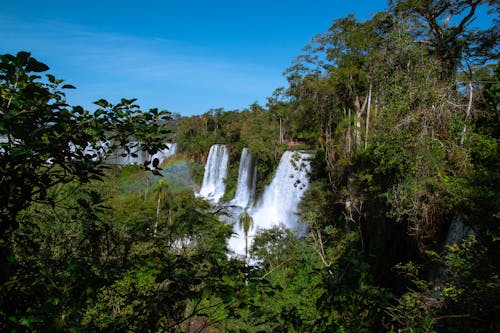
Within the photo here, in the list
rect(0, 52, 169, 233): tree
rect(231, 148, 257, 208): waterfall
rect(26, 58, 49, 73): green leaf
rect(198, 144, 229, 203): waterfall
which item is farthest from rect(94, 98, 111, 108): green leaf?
rect(198, 144, 229, 203): waterfall

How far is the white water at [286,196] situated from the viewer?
859 inches

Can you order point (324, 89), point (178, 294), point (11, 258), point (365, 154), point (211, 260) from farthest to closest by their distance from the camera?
1. point (324, 89)
2. point (365, 154)
3. point (211, 260)
4. point (178, 294)
5. point (11, 258)

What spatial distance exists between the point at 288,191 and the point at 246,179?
7912 millimetres

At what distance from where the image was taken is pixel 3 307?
116 centimetres

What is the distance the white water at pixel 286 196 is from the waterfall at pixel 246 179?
5073 millimetres

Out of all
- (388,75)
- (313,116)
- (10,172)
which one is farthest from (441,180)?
(313,116)

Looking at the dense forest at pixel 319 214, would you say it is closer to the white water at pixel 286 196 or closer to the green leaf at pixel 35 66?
the green leaf at pixel 35 66

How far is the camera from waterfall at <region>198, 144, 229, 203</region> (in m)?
35.5

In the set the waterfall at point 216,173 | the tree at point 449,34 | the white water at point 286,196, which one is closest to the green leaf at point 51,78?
the tree at point 449,34

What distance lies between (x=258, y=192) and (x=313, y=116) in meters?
10.2

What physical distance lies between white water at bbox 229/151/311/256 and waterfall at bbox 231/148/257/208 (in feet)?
16.6

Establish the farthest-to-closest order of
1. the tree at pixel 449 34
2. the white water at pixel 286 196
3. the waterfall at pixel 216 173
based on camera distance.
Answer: the waterfall at pixel 216 173 < the white water at pixel 286 196 < the tree at pixel 449 34

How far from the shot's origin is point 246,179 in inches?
1170

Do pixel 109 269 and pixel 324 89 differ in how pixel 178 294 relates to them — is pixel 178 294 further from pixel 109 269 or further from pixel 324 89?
pixel 324 89
